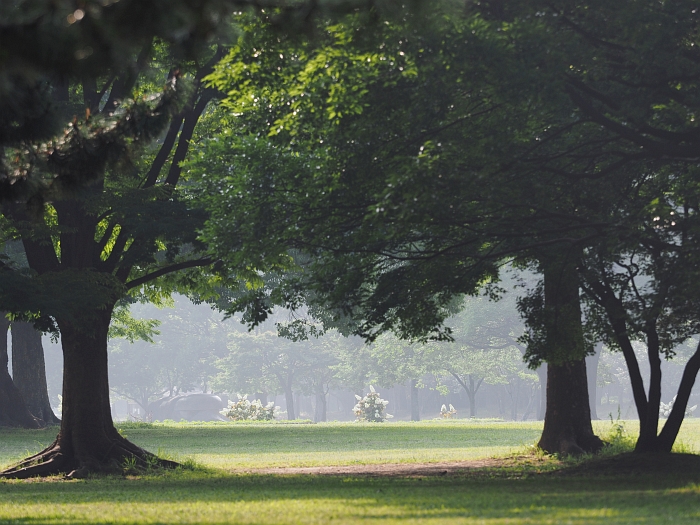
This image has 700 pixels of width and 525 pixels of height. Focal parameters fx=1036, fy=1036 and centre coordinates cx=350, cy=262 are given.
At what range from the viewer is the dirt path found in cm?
1872

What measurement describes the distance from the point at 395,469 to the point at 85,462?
19.3 feet

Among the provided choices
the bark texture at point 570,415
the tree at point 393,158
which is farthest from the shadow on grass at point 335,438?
the tree at point 393,158

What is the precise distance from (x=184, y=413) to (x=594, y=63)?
102304 mm

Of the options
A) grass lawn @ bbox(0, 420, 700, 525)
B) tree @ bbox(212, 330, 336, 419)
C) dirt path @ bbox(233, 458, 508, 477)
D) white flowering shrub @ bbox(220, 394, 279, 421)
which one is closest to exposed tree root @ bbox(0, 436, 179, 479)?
grass lawn @ bbox(0, 420, 700, 525)

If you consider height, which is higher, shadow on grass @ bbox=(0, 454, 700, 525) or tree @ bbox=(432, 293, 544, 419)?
tree @ bbox=(432, 293, 544, 419)

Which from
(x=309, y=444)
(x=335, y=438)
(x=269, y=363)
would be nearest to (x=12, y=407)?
(x=335, y=438)

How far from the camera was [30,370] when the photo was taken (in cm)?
3991

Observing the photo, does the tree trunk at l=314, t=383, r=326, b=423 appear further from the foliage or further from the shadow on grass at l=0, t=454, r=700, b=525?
the shadow on grass at l=0, t=454, r=700, b=525

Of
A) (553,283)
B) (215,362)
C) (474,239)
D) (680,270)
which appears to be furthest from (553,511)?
(215,362)

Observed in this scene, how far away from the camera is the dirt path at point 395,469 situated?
1872 cm

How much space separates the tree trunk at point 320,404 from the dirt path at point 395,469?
76.7 metres

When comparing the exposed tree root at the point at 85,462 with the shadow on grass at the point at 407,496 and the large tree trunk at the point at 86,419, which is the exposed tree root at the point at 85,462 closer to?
the large tree trunk at the point at 86,419

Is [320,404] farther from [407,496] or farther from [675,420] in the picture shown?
[407,496]

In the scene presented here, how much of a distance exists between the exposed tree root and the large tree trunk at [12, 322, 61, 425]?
20214 mm
